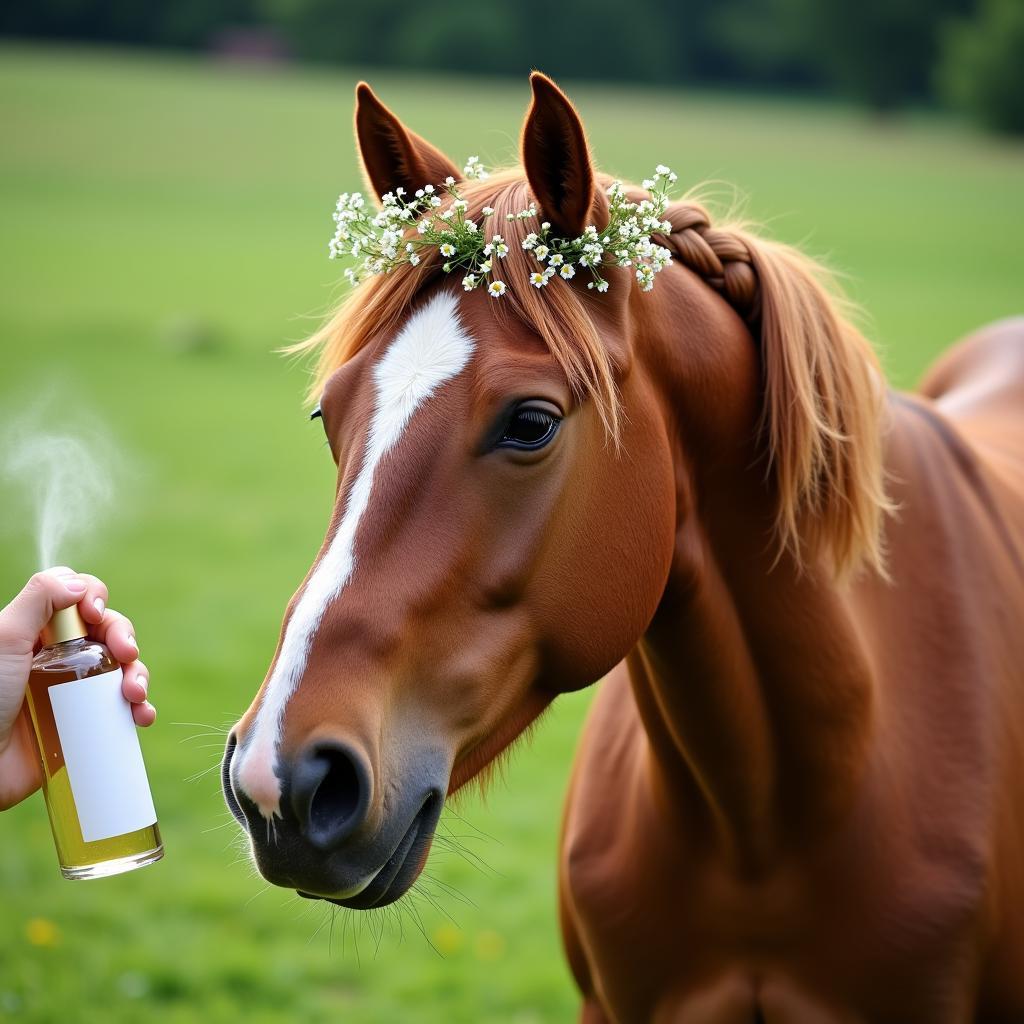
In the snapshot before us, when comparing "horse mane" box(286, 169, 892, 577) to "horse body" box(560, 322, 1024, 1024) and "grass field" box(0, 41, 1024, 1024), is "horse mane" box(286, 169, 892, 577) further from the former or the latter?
"grass field" box(0, 41, 1024, 1024)

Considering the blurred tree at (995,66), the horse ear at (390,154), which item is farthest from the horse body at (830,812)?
the blurred tree at (995,66)

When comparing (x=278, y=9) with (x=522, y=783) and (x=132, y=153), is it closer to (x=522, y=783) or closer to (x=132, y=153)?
(x=132, y=153)

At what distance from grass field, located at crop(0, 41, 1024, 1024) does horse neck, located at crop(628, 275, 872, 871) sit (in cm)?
61

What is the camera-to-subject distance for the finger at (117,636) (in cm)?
211

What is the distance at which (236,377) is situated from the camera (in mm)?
14375

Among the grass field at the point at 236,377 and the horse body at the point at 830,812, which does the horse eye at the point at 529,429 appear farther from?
the grass field at the point at 236,377

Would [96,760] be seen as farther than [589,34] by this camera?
No

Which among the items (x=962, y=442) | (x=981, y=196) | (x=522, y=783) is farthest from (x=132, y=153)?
(x=962, y=442)

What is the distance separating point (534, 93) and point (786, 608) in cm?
102

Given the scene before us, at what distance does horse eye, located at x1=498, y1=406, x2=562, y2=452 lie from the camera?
1720mm

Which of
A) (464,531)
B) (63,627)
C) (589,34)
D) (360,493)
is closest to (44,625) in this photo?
(63,627)

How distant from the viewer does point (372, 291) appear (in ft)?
6.42

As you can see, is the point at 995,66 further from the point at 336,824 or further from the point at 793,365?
the point at 336,824

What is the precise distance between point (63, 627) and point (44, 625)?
0.03m
